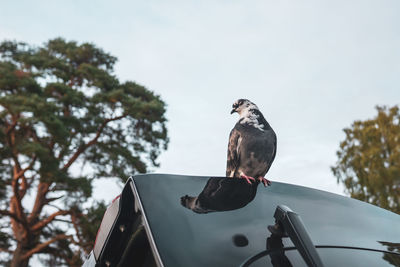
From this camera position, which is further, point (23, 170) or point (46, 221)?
point (46, 221)

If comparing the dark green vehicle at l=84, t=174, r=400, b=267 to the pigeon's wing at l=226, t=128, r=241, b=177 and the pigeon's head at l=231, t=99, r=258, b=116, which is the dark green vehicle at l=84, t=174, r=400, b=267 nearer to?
the pigeon's wing at l=226, t=128, r=241, b=177

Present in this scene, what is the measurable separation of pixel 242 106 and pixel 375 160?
581 inches

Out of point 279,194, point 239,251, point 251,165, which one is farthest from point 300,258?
point 251,165

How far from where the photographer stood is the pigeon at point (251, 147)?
1811 mm

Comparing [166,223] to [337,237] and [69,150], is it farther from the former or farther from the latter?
[69,150]

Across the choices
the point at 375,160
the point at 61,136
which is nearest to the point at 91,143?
the point at 61,136

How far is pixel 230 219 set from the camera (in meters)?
0.89

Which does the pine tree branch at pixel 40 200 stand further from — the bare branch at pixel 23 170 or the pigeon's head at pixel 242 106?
the pigeon's head at pixel 242 106

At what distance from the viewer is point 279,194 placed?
1060mm

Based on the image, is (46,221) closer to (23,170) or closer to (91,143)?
(23,170)

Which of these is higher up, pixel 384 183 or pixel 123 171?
pixel 384 183

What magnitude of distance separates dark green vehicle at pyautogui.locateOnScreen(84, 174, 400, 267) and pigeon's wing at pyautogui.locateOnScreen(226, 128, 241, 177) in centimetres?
73

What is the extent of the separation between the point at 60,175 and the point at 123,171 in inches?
97.9

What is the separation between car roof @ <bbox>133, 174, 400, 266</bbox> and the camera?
0.80m
